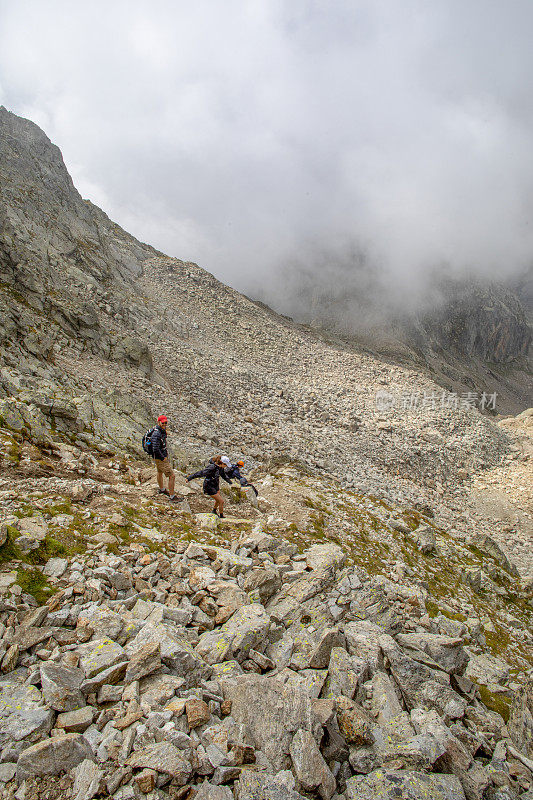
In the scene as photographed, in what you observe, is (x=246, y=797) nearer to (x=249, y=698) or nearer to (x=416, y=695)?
(x=249, y=698)

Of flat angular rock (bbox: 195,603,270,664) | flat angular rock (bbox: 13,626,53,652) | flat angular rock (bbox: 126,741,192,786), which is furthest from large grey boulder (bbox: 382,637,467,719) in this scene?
flat angular rock (bbox: 13,626,53,652)

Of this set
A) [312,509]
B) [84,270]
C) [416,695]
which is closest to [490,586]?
[312,509]

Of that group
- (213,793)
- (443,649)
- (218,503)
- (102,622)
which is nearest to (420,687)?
(443,649)

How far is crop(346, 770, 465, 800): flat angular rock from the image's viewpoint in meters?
4.41

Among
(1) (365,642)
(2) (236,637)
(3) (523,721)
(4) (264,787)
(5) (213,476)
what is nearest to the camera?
(4) (264,787)

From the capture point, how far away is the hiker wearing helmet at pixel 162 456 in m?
11.2

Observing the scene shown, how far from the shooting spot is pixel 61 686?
4430mm

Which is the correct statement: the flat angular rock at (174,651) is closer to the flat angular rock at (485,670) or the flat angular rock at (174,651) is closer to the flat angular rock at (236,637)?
the flat angular rock at (236,637)

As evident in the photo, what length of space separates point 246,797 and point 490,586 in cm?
1518

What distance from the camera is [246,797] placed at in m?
3.88

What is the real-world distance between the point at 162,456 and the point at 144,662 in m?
6.82

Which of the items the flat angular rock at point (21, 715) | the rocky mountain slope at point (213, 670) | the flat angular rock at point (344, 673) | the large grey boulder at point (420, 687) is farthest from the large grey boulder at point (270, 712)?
the flat angular rock at point (21, 715)

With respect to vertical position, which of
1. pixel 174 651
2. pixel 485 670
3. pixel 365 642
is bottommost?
pixel 485 670

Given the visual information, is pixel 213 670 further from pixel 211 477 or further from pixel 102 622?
pixel 211 477
